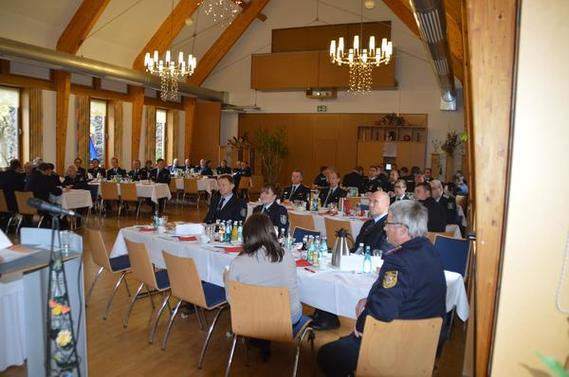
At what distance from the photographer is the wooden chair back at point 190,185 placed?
12.6m

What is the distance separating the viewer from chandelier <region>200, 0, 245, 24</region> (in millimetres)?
15481

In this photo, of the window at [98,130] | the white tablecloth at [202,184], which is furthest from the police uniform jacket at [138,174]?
the window at [98,130]

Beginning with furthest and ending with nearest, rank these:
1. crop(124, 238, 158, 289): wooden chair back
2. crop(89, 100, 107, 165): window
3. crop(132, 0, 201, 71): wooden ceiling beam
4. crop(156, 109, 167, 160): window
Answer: crop(156, 109, 167, 160): window → crop(132, 0, 201, 71): wooden ceiling beam → crop(89, 100, 107, 165): window → crop(124, 238, 158, 289): wooden chair back

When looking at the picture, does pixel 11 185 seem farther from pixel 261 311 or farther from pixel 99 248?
pixel 261 311

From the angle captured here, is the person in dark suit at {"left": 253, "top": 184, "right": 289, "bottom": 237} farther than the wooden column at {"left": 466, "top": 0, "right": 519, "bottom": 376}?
Yes

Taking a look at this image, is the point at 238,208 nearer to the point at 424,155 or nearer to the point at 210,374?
the point at 210,374

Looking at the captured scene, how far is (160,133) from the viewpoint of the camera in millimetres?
17234

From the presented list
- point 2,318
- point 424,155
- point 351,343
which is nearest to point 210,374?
point 351,343

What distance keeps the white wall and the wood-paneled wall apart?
14243mm

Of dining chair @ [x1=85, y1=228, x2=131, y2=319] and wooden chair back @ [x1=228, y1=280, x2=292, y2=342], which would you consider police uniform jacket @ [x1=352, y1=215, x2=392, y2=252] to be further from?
dining chair @ [x1=85, y1=228, x2=131, y2=319]

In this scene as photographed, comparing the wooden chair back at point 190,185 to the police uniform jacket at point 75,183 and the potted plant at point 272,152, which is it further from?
the potted plant at point 272,152

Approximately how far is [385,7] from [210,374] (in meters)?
14.4

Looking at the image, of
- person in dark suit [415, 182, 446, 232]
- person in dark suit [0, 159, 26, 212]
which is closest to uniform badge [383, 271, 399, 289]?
person in dark suit [415, 182, 446, 232]

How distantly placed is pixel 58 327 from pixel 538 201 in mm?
2250
